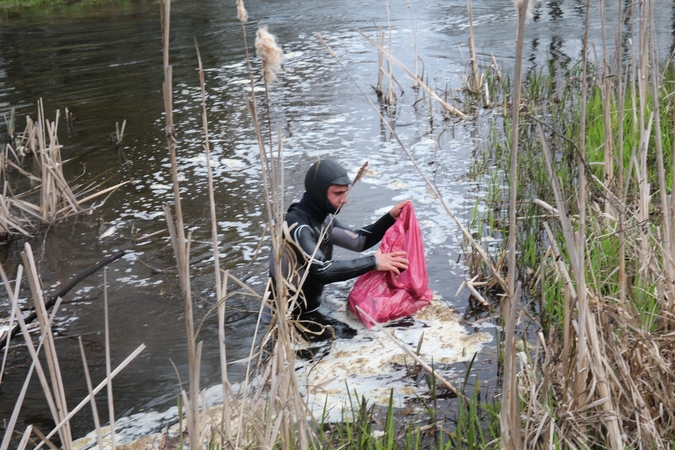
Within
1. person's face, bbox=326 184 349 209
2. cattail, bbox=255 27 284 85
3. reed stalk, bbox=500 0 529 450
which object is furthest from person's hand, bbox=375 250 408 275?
cattail, bbox=255 27 284 85

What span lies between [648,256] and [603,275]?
0.72 m

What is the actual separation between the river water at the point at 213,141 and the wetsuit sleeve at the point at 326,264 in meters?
0.60

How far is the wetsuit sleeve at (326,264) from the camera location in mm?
4500

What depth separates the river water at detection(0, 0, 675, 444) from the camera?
4863 millimetres

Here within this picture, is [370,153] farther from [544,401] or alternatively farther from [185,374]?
[544,401]

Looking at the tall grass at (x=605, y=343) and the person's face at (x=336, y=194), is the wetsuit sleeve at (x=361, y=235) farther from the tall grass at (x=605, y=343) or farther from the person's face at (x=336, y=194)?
the tall grass at (x=605, y=343)

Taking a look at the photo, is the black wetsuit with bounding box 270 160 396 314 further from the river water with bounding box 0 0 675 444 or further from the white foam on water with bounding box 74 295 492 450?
the river water with bounding box 0 0 675 444

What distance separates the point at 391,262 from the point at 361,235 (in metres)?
0.47

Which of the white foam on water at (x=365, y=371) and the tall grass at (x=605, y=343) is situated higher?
the tall grass at (x=605, y=343)

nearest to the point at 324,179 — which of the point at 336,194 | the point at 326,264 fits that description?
the point at 336,194

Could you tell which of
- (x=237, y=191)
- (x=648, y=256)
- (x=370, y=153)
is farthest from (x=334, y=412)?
(x=370, y=153)

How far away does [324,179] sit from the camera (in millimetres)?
4426

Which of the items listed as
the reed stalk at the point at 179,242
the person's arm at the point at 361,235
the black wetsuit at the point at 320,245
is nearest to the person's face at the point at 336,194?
the black wetsuit at the point at 320,245

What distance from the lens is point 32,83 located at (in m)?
11.7
